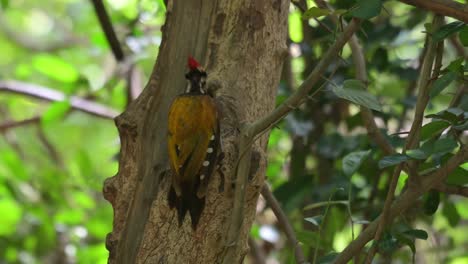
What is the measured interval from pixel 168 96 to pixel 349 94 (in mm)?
478

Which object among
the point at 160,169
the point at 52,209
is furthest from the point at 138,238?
the point at 52,209

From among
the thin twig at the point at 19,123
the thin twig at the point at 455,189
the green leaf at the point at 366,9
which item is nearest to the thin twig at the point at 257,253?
the thin twig at the point at 19,123

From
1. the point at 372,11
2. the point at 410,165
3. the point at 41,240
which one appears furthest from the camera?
the point at 41,240

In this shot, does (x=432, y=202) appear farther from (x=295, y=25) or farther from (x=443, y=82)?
(x=295, y=25)

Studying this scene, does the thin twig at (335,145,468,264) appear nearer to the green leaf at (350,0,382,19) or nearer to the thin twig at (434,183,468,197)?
the thin twig at (434,183,468,197)

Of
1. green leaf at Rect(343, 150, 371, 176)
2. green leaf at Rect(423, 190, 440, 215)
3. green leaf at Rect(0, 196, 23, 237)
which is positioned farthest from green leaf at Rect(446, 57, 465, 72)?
green leaf at Rect(0, 196, 23, 237)

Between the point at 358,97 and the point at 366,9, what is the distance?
0.65 feet

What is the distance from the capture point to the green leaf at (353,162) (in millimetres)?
2117

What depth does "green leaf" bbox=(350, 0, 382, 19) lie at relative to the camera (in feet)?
5.78

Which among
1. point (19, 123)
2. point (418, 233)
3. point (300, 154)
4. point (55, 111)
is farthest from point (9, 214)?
point (418, 233)

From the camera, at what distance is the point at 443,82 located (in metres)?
1.88

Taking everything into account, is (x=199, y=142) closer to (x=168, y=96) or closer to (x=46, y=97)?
(x=168, y=96)

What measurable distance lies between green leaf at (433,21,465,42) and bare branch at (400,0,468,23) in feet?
0.06

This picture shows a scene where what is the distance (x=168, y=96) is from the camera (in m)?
2.08
